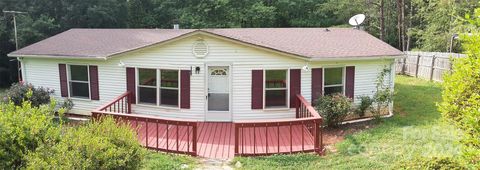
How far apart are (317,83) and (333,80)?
0.81 m

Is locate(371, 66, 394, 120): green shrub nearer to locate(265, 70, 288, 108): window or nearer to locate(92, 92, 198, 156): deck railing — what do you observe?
locate(265, 70, 288, 108): window

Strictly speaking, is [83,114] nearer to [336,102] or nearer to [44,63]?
[44,63]

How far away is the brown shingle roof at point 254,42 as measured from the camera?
12.3 m

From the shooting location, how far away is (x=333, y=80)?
12.6 meters

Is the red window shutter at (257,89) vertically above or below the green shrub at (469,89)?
below

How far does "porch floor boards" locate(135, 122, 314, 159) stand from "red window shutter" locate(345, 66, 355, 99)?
2.59 m

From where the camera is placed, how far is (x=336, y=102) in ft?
36.2

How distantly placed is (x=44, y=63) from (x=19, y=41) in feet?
38.6

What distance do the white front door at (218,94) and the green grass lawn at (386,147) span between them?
360 centimetres

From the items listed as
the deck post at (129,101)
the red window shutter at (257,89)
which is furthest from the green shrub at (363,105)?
the deck post at (129,101)

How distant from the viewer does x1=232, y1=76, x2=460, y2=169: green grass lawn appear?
8047 millimetres

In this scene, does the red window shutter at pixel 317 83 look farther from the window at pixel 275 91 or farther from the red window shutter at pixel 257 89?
the red window shutter at pixel 257 89

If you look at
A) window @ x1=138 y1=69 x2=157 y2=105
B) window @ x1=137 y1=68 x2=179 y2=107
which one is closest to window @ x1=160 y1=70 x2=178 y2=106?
window @ x1=137 y1=68 x2=179 y2=107

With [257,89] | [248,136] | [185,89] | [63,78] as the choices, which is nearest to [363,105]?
[257,89]
